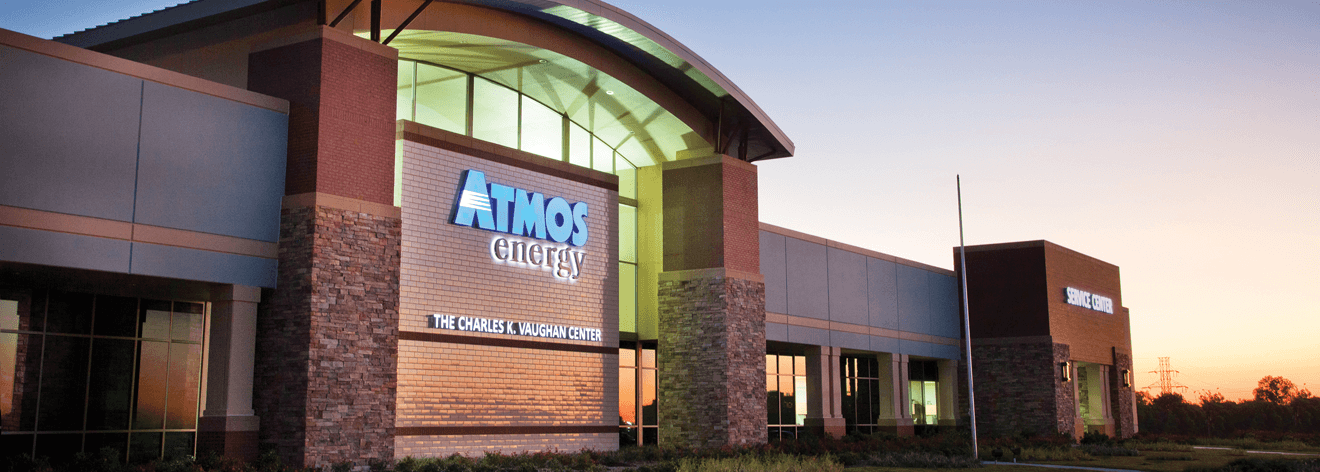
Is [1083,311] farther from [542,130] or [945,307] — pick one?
[542,130]

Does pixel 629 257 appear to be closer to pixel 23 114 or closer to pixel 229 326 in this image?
pixel 229 326

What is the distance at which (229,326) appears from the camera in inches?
827

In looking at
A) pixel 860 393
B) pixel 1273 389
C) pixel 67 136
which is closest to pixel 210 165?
pixel 67 136

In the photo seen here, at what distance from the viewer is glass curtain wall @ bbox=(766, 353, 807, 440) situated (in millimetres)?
38406

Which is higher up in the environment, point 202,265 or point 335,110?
point 335,110

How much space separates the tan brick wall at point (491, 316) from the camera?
24.3 metres

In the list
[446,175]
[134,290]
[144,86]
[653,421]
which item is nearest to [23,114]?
[144,86]

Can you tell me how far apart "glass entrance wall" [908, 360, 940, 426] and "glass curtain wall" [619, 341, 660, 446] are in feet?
50.8

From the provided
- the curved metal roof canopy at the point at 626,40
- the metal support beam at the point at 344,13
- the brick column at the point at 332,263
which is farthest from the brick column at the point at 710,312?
the metal support beam at the point at 344,13

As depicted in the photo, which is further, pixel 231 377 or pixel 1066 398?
pixel 1066 398

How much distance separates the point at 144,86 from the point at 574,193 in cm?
1137

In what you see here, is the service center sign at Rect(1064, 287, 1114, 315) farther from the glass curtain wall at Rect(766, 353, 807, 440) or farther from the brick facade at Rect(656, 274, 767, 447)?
the brick facade at Rect(656, 274, 767, 447)

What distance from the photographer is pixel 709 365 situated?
1237 inches

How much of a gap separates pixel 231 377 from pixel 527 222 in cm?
839
